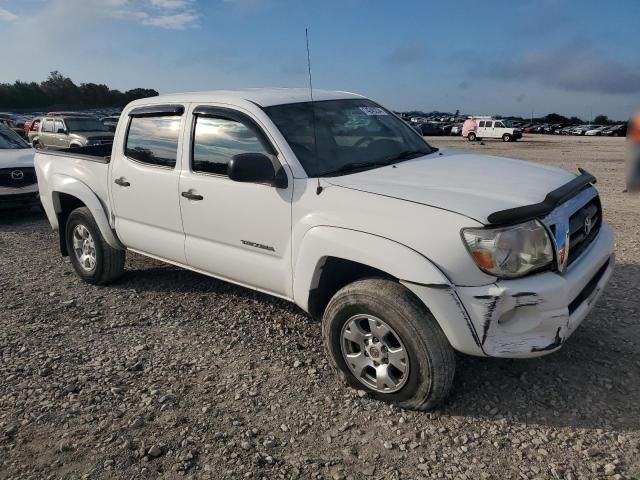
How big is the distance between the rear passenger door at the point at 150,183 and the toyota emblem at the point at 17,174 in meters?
5.10

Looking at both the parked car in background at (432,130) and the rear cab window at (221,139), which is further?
the parked car in background at (432,130)

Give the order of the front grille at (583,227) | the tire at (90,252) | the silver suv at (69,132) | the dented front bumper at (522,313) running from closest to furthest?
the dented front bumper at (522,313)
the front grille at (583,227)
the tire at (90,252)
the silver suv at (69,132)

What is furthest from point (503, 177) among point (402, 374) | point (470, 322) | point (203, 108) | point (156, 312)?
point (156, 312)

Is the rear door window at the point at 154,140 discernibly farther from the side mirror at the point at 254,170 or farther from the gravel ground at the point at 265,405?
the gravel ground at the point at 265,405

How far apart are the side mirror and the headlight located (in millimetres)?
1293

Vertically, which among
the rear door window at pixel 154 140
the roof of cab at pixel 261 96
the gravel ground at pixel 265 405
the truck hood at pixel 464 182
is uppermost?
the roof of cab at pixel 261 96

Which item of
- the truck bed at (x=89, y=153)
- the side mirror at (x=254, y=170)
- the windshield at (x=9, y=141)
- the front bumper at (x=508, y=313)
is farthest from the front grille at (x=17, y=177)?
the front bumper at (x=508, y=313)

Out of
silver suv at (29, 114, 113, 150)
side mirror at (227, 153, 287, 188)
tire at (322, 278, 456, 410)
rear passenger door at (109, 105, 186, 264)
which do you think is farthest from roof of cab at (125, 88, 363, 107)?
silver suv at (29, 114, 113, 150)

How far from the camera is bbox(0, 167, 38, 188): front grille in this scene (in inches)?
348

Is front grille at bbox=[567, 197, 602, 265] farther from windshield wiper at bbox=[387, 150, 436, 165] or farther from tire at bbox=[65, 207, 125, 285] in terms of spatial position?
tire at bbox=[65, 207, 125, 285]

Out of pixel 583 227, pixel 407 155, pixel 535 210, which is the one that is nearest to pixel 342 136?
pixel 407 155

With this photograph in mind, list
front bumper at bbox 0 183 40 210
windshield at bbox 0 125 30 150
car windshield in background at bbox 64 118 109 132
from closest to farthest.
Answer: front bumper at bbox 0 183 40 210
windshield at bbox 0 125 30 150
car windshield in background at bbox 64 118 109 132

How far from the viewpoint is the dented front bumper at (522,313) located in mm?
2742

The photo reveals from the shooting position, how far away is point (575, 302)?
3045mm
